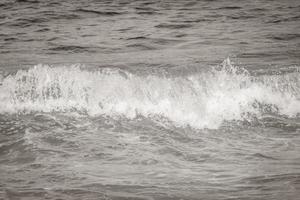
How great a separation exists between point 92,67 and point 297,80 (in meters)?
4.07

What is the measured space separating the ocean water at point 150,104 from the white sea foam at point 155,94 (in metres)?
0.02

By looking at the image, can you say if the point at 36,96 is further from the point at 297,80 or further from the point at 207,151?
the point at 297,80

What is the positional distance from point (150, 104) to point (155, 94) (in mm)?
412

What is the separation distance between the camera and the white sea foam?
25.8ft

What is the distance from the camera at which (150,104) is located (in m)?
8.11

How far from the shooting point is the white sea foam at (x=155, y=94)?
25.8 ft

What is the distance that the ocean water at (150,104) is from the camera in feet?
15.5

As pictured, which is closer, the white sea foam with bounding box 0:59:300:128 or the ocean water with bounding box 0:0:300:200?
the ocean water with bounding box 0:0:300:200

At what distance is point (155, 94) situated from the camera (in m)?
8.48

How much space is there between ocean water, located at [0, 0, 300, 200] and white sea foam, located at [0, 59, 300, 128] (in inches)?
0.7

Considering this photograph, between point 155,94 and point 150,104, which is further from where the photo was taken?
point 155,94

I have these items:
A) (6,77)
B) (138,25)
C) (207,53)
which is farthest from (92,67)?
(138,25)

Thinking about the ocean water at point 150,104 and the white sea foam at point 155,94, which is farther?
the white sea foam at point 155,94

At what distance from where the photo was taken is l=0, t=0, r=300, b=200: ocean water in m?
4.73
